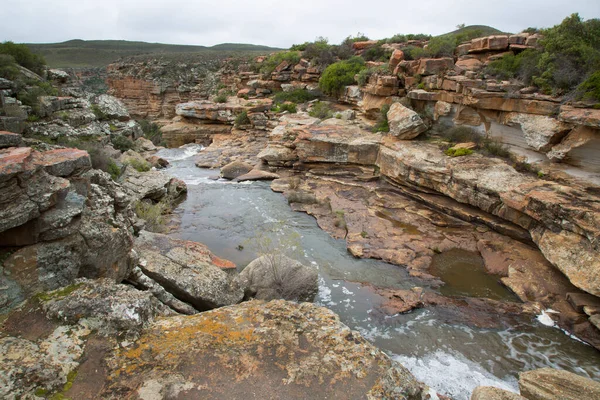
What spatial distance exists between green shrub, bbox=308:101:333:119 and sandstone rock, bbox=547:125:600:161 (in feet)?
39.9

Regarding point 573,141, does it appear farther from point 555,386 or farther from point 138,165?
point 138,165

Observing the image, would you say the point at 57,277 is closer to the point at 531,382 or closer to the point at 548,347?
the point at 531,382

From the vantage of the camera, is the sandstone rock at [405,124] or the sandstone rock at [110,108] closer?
the sandstone rock at [405,124]

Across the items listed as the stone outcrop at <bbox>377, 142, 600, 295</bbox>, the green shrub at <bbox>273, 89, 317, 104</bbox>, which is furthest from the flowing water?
the green shrub at <bbox>273, 89, 317, 104</bbox>

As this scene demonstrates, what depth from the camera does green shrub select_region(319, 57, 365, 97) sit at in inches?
875

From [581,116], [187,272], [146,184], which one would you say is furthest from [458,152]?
[146,184]

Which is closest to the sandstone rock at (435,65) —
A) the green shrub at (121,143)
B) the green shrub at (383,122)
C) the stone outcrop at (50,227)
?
the green shrub at (383,122)

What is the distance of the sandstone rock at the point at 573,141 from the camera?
895 centimetres

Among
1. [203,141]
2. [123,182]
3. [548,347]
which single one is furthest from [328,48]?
[548,347]

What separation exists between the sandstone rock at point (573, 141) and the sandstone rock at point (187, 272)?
30.3 ft

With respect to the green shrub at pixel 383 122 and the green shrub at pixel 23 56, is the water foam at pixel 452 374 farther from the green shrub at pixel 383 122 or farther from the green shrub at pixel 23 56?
the green shrub at pixel 23 56

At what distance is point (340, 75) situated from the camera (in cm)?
2273

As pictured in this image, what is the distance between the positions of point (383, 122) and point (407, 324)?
10774mm

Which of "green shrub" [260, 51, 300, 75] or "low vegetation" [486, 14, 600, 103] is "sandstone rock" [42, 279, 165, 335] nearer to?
"low vegetation" [486, 14, 600, 103]
